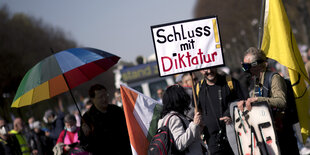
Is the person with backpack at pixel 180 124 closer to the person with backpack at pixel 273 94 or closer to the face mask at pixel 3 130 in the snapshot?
the person with backpack at pixel 273 94

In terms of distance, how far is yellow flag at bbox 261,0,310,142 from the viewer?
4.88m

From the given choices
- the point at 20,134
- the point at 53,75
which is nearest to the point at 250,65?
the point at 53,75

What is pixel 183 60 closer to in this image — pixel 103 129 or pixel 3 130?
pixel 103 129

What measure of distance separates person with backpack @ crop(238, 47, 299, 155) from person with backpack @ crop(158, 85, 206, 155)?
0.54 metres

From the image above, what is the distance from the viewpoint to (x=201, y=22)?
471 centimetres

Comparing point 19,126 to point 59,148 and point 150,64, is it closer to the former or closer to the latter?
point 59,148

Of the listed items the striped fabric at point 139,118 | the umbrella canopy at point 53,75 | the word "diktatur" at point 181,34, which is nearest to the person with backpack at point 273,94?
the word "diktatur" at point 181,34

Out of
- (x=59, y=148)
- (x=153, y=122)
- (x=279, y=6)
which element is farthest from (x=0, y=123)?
(x=279, y=6)

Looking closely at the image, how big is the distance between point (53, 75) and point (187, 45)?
1.56 metres

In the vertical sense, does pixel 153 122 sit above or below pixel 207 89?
below

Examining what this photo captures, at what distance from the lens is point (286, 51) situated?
4.98m

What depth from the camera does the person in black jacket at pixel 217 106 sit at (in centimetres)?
489

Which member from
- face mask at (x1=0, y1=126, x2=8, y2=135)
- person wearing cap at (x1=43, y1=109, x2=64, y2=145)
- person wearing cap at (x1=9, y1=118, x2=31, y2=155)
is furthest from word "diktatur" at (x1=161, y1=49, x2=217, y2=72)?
person wearing cap at (x1=43, y1=109, x2=64, y2=145)

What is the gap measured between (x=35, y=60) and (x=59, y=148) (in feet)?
124
